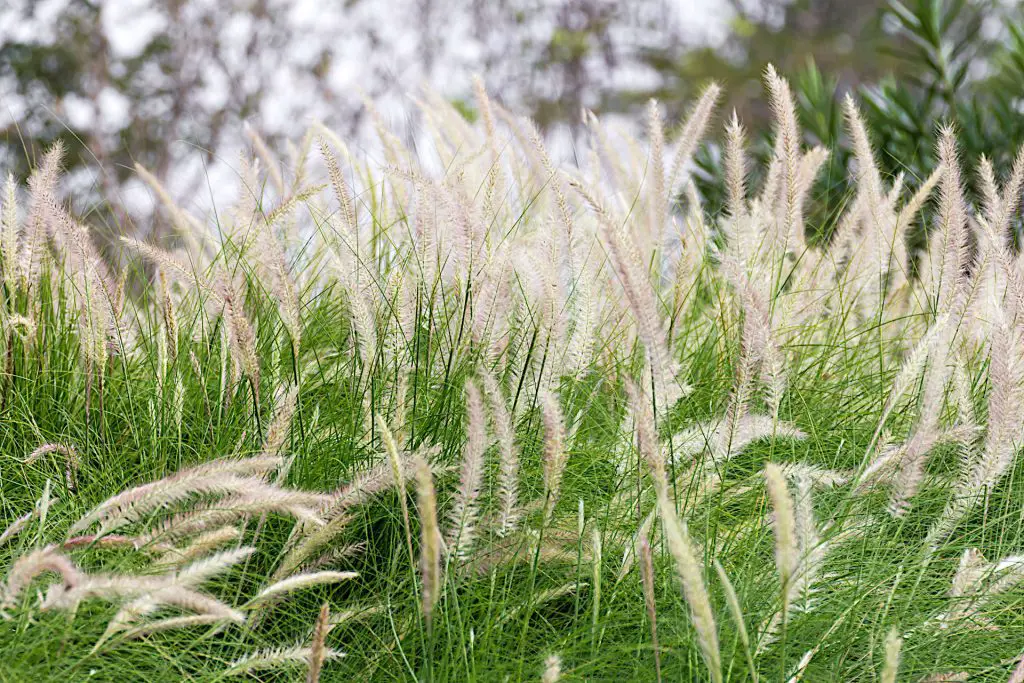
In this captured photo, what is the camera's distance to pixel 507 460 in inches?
45.1

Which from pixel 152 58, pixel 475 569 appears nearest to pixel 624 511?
pixel 475 569

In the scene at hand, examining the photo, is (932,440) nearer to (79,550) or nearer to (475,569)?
(475,569)

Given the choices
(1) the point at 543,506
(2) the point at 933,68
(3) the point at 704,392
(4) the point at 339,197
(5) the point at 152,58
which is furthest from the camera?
(5) the point at 152,58

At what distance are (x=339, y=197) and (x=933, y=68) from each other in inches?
117

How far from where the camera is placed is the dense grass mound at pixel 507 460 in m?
1.12

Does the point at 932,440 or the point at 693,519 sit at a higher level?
the point at 932,440

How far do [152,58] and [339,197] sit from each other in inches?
324

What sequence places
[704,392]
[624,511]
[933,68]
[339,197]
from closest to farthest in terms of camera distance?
[624,511], [339,197], [704,392], [933,68]

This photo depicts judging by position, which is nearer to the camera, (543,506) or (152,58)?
(543,506)

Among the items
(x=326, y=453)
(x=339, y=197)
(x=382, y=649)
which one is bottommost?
(x=382, y=649)

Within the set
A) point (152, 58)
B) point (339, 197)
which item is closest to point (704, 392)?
point (339, 197)

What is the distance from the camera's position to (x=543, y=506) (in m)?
1.30

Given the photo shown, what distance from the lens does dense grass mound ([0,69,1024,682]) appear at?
112 cm

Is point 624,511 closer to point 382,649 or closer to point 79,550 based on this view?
point 382,649
